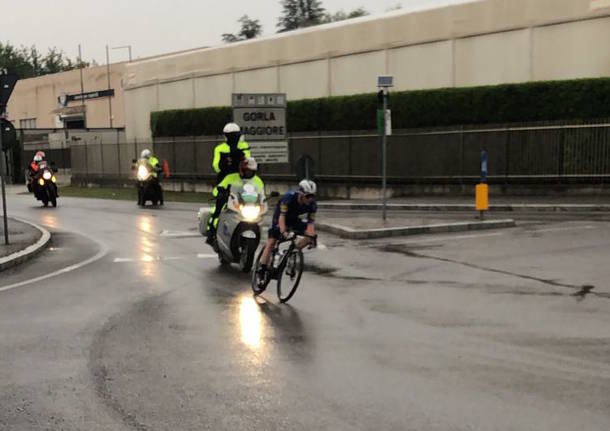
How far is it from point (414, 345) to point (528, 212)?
44.6 feet

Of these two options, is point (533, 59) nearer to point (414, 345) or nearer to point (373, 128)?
point (373, 128)

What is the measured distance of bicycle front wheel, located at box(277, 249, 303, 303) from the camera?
8406 millimetres

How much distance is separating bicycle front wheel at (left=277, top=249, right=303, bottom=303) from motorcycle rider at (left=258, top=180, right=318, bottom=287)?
17cm

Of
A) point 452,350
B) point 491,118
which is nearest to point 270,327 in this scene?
point 452,350

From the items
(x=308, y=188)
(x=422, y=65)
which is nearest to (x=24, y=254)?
(x=308, y=188)

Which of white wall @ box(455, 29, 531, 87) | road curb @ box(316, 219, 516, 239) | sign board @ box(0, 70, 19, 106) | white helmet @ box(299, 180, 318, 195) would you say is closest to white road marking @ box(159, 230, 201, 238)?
road curb @ box(316, 219, 516, 239)

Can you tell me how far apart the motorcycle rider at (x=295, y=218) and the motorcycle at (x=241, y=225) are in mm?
1358

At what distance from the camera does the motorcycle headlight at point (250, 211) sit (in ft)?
32.4

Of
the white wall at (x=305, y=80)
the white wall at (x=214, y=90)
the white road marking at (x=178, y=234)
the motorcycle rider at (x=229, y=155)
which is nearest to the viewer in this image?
the motorcycle rider at (x=229, y=155)

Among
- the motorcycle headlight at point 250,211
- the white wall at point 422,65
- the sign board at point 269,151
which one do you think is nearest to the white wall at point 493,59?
the white wall at point 422,65

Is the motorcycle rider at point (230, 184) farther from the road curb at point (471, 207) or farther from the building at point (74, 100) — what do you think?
the building at point (74, 100)

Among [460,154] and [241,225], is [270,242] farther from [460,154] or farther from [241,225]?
[460,154]

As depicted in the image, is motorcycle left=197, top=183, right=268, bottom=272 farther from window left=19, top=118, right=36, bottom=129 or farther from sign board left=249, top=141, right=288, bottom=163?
window left=19, top=118, right=36, bottom=129

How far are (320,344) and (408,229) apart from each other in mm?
8621
